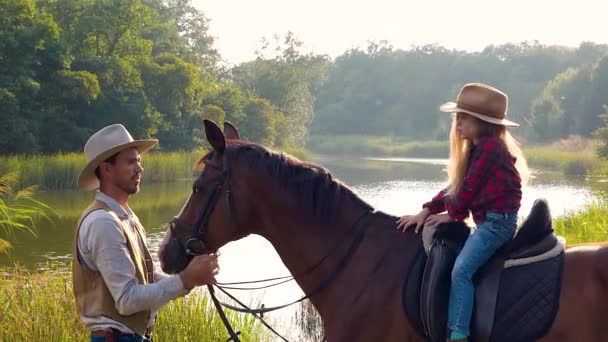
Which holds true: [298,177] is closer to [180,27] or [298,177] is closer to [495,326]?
[495,326]

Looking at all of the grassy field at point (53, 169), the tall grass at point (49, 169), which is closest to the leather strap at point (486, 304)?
the grassy field at point (53, 169)

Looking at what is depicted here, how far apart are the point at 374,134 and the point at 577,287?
84.6 meters

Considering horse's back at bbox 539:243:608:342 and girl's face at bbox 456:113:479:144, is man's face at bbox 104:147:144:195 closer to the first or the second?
girl's face at bbox 456:113:479:144

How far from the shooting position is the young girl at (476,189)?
9.60ft

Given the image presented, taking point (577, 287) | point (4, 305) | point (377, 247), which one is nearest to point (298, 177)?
point (377, 247)

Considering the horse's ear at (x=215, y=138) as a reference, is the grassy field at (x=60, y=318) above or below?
below

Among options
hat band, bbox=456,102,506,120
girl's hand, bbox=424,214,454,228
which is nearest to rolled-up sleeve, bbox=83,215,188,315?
girl's hand, bbox=424,214,454,228

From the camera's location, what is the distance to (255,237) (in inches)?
535

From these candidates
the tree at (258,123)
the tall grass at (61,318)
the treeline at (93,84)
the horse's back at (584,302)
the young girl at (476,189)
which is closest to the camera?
the horse's back at (584,302)

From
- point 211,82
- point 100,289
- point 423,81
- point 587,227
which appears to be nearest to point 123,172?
point 100,289

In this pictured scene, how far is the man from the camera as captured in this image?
2881 mm

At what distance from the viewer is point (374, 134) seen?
86938 millimetres

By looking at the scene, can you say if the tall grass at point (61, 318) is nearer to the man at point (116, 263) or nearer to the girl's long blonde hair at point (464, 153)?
the man at point (116, 263)

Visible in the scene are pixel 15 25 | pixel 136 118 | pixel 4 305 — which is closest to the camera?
pixel 4 305
